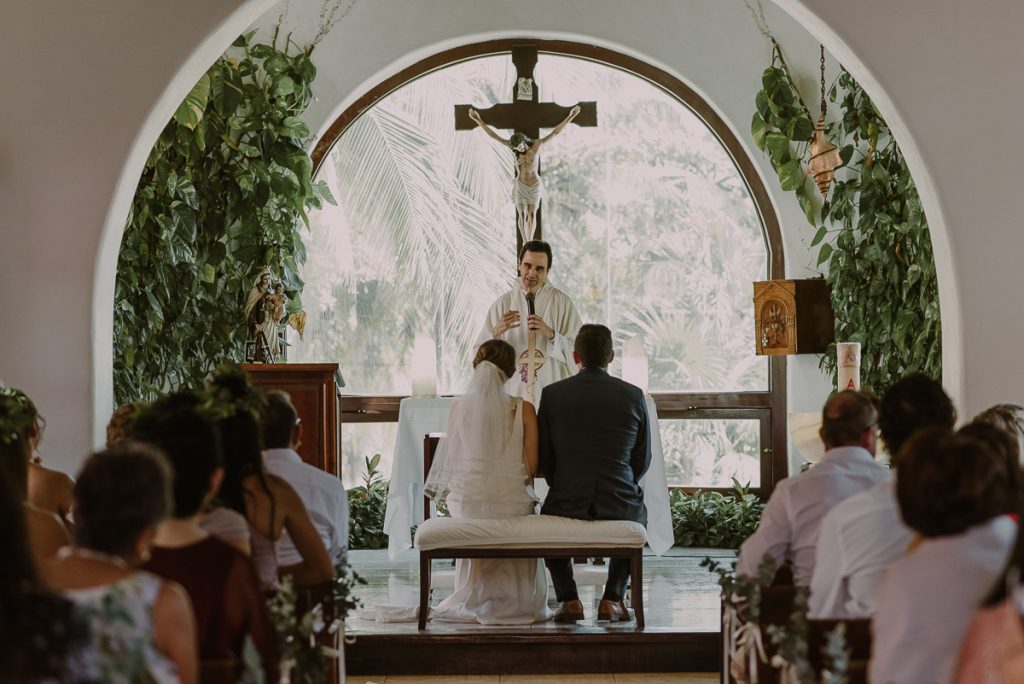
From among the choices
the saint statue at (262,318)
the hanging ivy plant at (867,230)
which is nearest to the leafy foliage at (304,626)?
the saint statue at (262,318)

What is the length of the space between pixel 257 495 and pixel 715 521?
18.5 ft

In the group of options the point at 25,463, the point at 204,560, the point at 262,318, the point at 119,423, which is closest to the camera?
the point at 204,560

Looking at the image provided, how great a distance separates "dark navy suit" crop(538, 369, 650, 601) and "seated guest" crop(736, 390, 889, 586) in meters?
1.88

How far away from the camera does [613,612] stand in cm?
562

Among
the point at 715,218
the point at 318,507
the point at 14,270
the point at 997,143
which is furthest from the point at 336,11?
the point at 318,507

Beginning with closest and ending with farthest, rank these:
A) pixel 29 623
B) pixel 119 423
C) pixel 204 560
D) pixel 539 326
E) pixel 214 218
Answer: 1. pixel 29 623
2. pixel 204 560
3. pixel 119 423
4. pixel 539 326
5. pixel 214 218

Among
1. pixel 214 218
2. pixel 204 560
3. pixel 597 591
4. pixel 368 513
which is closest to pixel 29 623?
pixel 204 560

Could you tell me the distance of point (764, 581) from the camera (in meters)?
3.44

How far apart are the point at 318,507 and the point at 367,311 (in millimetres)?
5588

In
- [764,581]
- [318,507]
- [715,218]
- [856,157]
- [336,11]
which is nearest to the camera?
[764,581]

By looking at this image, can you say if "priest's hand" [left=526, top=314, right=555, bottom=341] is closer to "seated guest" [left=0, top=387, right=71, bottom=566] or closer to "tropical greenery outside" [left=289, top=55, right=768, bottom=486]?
"tropical greenery outside" [left=289, top=55, right=768, bottom=486]

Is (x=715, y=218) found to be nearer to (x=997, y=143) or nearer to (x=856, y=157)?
(x=856, y=157)

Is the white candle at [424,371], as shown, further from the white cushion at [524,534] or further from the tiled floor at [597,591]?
the white cushion at [524,534]

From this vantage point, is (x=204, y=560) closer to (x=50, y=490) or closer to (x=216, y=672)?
(x=216, y=672)
